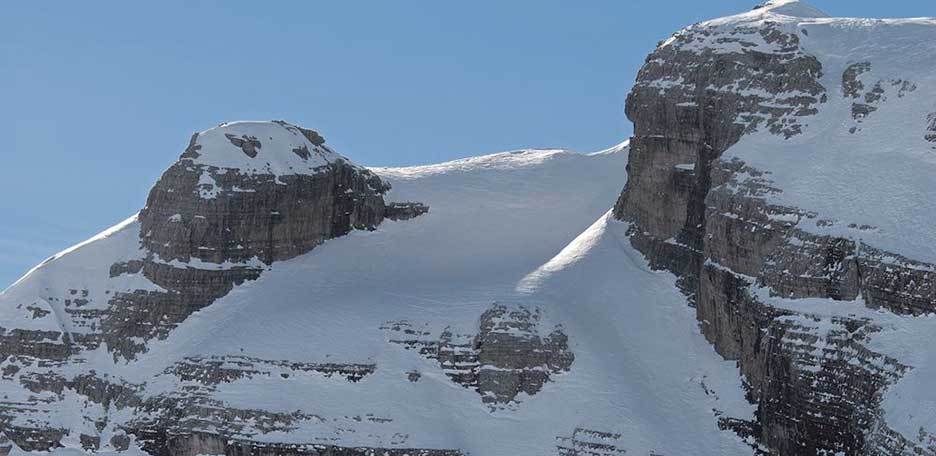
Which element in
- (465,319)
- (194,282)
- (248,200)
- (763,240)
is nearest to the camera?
(763,240)

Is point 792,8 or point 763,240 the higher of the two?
point 792,8

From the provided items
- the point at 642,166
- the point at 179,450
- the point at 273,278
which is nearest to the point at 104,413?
the point at 179,450

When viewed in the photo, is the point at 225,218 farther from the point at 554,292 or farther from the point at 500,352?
the point at 554,292

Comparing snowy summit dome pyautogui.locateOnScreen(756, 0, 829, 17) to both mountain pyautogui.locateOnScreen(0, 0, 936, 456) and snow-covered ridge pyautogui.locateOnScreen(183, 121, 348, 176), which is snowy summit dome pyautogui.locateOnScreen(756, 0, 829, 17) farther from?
snow-covered ridge pyautogui.locateOnScreen(183, 121, 348, 176)

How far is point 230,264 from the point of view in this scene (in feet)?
427

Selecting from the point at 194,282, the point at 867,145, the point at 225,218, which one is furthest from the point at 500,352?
the point at 867,145

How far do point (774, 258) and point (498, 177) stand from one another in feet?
118

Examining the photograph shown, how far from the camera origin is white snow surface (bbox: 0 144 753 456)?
115062 millimetres

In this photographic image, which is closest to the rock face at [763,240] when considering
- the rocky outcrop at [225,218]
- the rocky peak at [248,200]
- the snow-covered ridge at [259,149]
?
the rocky peak at [248,200]

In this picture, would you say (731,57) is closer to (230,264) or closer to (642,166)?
(642,166)

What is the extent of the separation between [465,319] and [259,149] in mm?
21490

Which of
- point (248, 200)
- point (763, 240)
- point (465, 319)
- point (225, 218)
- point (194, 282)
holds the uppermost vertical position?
point (248, 200)

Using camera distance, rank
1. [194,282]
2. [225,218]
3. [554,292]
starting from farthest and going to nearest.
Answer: [225,218], [194,282], [554,292]

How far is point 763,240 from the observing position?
365 feet
